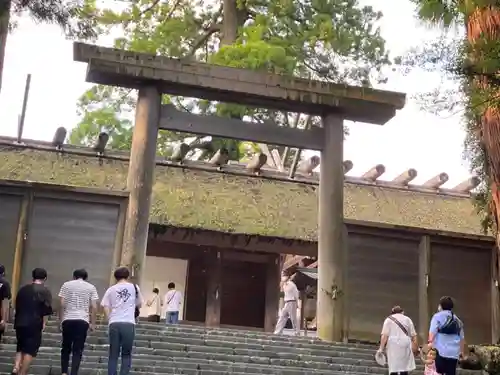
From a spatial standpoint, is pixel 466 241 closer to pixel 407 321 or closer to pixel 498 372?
pixel 498 372

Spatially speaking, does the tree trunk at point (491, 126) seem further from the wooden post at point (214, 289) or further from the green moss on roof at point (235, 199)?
the wooden post at point (214, 289)

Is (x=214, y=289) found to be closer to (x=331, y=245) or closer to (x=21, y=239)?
(x=331, y=245)

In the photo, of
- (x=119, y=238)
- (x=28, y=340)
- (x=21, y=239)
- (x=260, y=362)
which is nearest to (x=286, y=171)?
(x=119, y=238)

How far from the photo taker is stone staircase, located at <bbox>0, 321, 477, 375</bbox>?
9.78m

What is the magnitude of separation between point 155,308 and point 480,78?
44.9 feet

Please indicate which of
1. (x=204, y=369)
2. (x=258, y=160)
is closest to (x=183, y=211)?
(x=258, y=160)

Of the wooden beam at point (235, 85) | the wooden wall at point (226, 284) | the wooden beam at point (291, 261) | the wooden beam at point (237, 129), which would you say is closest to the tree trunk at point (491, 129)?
the wooden beam at point (235, 85)

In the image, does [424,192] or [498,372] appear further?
[424,192]

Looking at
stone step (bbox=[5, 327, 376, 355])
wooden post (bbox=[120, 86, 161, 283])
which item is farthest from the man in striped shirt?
wooden post (bbox=[120, 86, 161, 283])

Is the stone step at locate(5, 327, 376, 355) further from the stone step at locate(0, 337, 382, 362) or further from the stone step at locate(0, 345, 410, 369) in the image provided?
the stone step at locate(0, 345, 410, 369)

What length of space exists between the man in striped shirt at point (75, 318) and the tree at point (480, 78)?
5.15m

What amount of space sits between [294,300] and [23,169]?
8116mm

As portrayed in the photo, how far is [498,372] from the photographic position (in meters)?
11.1

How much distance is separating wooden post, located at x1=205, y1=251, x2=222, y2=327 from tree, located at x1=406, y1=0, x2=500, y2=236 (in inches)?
373
